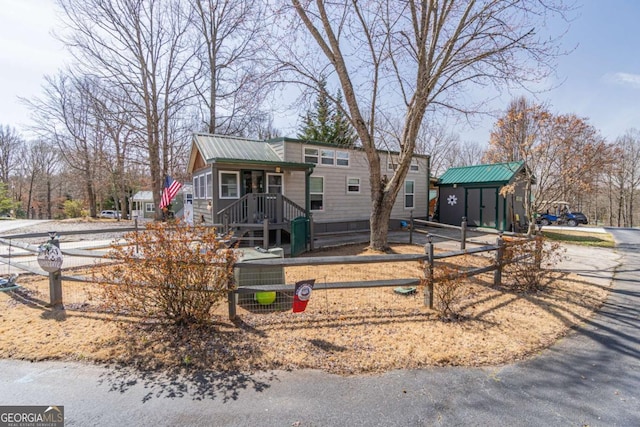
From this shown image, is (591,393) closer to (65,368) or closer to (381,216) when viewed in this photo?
(65,368)

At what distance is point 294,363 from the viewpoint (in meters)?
3.33

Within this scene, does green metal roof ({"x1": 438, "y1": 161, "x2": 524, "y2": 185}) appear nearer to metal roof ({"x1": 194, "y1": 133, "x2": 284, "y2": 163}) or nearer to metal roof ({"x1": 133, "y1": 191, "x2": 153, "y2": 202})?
metal roof ({"x1": 194, "y1": 133, "x2": 284, "y2": 163})

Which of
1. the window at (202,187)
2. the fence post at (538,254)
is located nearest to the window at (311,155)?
the window at (202,187)

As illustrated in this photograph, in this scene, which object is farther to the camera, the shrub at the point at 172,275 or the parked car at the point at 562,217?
the parked car at the point at 562,217

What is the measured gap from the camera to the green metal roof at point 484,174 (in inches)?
630

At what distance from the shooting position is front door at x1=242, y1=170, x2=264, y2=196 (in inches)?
484

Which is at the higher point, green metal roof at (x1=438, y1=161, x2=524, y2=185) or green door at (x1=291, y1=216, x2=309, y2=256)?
green metal roof at (x1=438, y1=161, x2=524, y2=185)

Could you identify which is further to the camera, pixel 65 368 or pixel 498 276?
pixel 498 276

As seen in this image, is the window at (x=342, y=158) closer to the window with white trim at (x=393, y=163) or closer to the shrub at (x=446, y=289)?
the window with white trim at (x=393, y=163)

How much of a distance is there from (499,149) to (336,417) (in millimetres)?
14752

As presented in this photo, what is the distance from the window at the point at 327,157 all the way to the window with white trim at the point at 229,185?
170 inches

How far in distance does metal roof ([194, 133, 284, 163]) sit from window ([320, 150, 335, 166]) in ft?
7.76

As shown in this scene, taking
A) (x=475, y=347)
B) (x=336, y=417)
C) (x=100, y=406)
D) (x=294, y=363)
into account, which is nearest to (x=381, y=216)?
(x=475, y=347)

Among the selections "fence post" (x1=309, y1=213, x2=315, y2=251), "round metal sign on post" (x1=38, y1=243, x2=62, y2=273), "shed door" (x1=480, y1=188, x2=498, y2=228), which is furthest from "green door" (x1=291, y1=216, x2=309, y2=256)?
"shed door" (x1=480, y1=188, x2=498, y2=228)
